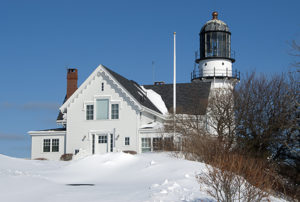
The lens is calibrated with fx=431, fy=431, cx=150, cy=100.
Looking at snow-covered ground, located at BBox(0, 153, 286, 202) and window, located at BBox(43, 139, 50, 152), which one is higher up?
window, located at BBox(43, 139, 50, 152)

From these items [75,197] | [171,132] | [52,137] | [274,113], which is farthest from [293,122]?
[52,137]

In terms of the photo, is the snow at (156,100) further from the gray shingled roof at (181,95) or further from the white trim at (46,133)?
the white trim at (46,133)

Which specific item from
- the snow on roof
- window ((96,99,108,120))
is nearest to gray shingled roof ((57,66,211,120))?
the snow on roof

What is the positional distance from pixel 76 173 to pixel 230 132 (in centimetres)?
973

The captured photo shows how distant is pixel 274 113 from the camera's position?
2439 centimetres

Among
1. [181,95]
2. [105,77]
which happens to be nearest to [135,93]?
[105,77]

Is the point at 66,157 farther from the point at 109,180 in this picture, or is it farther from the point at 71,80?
the point at 109,180

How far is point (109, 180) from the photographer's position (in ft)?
56.2

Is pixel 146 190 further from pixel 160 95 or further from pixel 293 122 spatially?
pixel 160 95

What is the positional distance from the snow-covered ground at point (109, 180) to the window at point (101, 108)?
28.2 ft

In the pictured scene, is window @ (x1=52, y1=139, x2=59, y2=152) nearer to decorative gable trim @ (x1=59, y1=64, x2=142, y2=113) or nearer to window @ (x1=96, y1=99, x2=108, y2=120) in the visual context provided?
decorative gable trim @ (x1=59, y1=64, x2=142, y2=113)

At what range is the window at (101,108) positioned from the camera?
3094 cm

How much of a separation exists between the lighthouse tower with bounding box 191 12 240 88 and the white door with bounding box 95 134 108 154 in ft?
42.6

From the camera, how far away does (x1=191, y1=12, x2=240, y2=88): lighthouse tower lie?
39.4 meters
